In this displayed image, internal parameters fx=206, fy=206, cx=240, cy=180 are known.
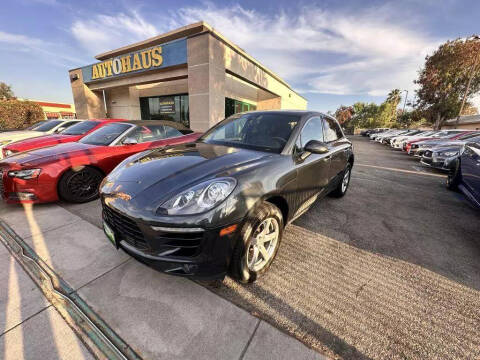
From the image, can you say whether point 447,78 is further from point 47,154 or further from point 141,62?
point 47,154

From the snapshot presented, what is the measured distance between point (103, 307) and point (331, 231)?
267cm

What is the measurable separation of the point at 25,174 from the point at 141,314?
3.09m

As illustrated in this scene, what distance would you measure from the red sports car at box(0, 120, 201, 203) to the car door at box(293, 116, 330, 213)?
3048 mm

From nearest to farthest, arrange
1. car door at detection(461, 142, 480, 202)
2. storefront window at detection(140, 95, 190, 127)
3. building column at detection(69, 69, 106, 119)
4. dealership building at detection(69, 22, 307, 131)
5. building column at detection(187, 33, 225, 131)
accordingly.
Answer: car door at detection(461, 142, 480, 202) < building column at detection(187, 33, 225, 131) < dealership building at detection(69, 22, 307, 131) < storefront window at detection(140, 95, 190, 127) < building column at detection(69, 69, 106, 119)

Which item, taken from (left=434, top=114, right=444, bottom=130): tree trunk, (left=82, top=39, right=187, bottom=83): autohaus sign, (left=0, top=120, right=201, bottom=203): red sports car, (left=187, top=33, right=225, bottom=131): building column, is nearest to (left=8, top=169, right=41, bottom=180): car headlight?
(left=0, top=120, right=201, bottom=203): red sports car

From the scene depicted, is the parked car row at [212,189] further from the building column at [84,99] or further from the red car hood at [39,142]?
the building column at [84,99]

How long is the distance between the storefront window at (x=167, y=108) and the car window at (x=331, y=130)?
10867 millimetres

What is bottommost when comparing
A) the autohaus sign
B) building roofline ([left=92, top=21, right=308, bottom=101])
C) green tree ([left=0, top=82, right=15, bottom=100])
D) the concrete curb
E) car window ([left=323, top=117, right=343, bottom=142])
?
the concrete curb

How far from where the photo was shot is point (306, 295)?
181 cm

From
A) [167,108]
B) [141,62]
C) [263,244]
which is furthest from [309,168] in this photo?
[167,108]

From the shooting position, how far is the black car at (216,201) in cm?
150

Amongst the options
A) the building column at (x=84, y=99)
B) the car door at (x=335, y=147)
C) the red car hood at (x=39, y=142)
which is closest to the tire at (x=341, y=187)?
the car door at (x=335, y=147)

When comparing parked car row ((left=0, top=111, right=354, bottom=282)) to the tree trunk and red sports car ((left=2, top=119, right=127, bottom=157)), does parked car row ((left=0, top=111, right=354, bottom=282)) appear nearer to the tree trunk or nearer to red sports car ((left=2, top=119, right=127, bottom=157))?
red sports car ((left=2, top=119, right=127, bottom=157))

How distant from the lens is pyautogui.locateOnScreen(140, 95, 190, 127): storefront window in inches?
517
